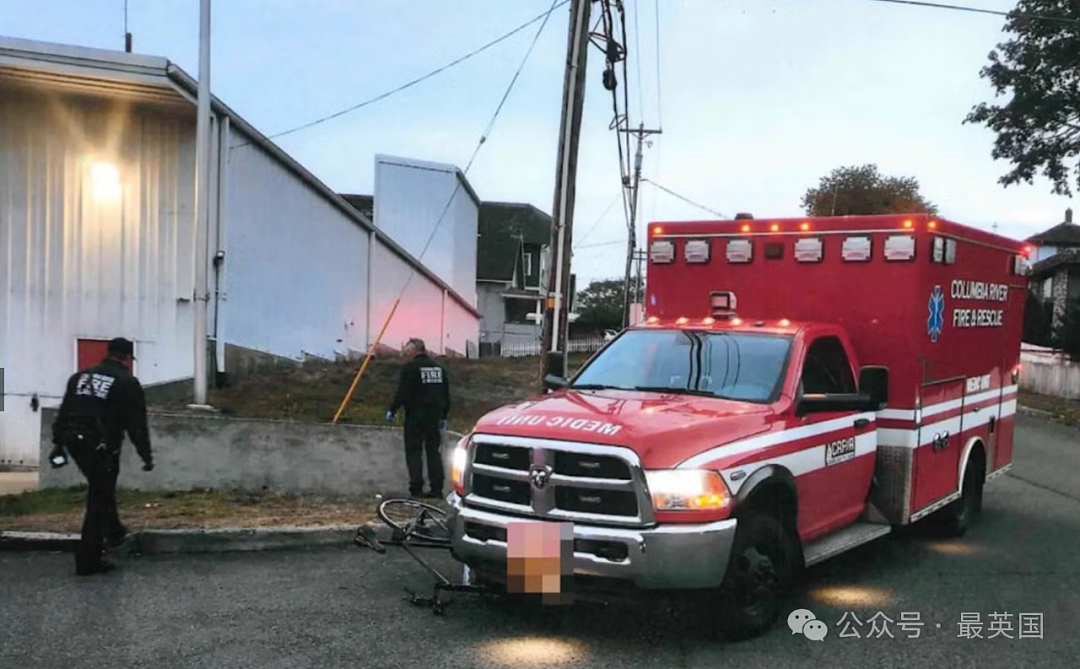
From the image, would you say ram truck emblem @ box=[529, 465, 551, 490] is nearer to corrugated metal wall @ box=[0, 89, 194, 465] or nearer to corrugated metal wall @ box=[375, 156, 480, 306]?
corrugated metal wall @ box=[0, 89, 194, 465]

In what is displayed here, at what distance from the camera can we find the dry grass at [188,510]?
8383mm

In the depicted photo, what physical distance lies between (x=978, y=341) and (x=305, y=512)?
21.5ft

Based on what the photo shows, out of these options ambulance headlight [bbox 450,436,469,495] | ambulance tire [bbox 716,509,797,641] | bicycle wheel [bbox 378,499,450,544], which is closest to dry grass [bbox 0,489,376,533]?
bicycle wheel [bbox 378,499,450,544]

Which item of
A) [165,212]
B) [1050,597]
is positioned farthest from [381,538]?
[165,212]

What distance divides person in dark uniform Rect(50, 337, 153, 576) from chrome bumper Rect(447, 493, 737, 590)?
3.92 meters

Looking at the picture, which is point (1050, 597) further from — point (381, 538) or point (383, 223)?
point (383, 223)

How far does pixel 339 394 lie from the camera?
1416 centimetres

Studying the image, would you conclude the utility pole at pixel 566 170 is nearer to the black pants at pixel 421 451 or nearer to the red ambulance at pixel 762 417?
the black pants at pixel 421 451

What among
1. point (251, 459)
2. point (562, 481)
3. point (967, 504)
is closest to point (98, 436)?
point (251, 459)

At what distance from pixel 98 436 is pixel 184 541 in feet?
3.98

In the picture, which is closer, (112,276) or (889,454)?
(889,454)

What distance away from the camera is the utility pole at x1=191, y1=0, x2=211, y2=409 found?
11.5 m

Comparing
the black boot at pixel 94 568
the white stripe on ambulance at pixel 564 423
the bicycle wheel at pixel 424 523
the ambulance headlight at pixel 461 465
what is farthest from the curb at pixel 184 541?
the white stripe on ambulance at pixel 564 423

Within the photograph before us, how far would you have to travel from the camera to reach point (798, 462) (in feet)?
20.1
